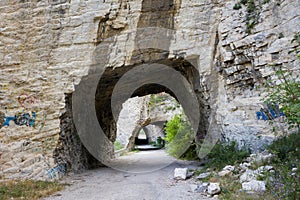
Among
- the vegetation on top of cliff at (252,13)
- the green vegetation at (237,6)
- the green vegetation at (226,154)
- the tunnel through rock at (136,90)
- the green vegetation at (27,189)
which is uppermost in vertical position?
the green vegetation at (237,6)

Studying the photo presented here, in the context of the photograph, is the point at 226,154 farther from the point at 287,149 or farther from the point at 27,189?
the point at 27,189

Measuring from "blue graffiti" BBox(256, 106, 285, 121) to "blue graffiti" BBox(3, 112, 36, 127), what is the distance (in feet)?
17.6

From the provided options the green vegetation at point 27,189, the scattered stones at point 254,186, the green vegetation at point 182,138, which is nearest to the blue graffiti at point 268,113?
the scattered stones at point 254,186

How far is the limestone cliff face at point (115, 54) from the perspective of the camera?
6.12 metres

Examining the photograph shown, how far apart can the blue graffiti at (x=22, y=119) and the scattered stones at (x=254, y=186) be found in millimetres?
4973

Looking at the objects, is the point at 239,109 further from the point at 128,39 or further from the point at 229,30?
the point at 128,39

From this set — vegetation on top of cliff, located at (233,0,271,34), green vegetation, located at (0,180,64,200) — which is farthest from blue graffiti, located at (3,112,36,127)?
vegetation on top of cliff, located at (233,0,271,34)

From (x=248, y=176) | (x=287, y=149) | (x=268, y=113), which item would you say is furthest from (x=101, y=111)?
(x=287, y=149)

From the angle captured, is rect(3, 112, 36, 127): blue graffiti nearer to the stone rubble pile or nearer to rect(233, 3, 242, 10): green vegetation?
the stone rubble pile

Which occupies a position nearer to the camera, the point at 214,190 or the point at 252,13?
the point at 214,190

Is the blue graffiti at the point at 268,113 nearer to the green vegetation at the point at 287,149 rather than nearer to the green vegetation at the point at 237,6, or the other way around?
the green vegetation at the point at 287,149

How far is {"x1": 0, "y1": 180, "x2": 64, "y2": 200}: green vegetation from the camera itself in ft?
15.0

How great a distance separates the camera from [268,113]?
5.88m

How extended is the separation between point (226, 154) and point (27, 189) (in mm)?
4279
